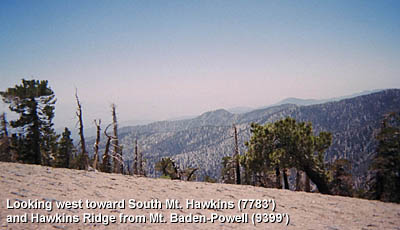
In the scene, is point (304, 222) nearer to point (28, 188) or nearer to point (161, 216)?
point (161, 216)

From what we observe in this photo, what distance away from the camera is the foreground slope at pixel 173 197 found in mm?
6945

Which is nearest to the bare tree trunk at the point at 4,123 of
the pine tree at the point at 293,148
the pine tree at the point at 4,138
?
the pine tree at the point at 4,138

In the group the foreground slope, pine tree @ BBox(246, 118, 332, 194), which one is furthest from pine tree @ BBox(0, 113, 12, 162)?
pine tree @ BBox(246, 118, 332, 194)

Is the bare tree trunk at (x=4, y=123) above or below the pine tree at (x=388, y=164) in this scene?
above

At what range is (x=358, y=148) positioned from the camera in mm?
175625

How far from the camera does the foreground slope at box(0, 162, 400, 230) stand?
695 centimetres

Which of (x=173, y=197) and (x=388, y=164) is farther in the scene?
(x=388, y=164)

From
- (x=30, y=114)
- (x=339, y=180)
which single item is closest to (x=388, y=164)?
(x=339, y=180)

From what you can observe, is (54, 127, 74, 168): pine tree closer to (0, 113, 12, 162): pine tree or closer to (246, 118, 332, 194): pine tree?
(0, 113, 12, 162): pine tree

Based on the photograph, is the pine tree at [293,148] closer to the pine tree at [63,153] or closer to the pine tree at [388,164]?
the pine tree at [388,164]

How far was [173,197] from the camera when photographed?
9.52 metres

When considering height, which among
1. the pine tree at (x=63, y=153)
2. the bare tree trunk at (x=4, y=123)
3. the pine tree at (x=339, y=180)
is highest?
the bare tree trunk at (x=4, y=123)

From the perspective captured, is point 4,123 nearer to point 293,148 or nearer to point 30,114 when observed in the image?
point 30,114

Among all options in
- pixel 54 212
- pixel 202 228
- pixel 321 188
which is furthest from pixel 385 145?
pixel 54 212
